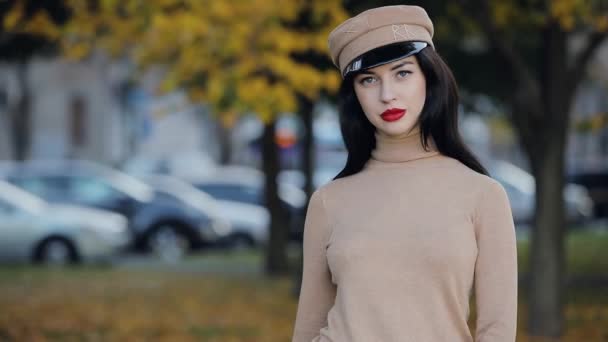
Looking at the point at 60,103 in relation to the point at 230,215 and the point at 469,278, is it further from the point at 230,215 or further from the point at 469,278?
the point at 469,278

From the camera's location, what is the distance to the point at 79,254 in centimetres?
1919

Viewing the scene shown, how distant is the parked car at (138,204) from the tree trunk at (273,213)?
600cm

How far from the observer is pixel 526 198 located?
27.4 m

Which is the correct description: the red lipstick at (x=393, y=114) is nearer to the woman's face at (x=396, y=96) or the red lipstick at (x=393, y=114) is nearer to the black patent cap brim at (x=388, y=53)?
the woman's face at (x=396, y=96)

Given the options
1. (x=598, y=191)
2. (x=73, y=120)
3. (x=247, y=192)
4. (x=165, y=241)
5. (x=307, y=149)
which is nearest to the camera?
(x=307, y=149)

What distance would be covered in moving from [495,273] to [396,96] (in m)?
0.54

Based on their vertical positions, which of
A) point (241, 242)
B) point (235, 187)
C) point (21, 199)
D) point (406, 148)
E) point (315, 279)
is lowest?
point (241, 242)

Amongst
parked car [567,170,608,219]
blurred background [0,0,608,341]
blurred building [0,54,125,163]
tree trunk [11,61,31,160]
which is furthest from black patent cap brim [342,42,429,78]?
blurred building [0,54,125,163]

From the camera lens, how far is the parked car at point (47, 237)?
63.0 feet

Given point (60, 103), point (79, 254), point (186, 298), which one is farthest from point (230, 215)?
point (60, 103)

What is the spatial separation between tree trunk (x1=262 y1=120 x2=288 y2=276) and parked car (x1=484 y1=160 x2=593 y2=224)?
10.7m

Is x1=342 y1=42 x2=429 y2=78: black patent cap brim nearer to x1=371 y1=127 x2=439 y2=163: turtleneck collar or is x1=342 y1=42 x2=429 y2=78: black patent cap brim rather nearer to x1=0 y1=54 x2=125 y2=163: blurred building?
x1=371 y1=127 x2=439 y2=163: turtleneck collar

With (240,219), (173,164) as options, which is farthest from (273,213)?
(173,164)

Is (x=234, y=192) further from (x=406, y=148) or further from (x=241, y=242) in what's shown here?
(x=406, y=148)
